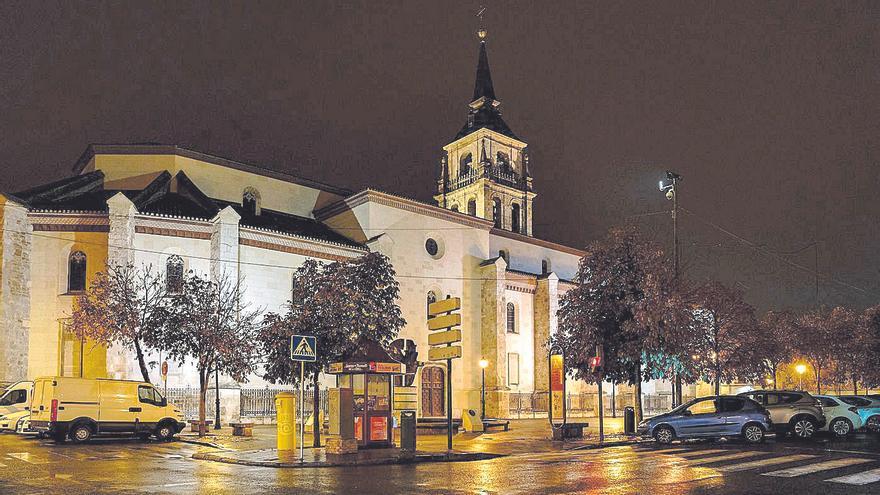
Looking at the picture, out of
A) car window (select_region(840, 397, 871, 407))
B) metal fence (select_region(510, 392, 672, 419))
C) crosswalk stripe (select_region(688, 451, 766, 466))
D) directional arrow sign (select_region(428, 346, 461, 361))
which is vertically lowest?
metal fence (select_region(510, 392, 672, 419))

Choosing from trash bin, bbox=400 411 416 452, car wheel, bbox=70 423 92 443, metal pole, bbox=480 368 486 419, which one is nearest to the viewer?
trash bin, bbox=400 411 416 452

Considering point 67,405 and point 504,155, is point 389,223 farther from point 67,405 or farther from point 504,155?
point 504,155

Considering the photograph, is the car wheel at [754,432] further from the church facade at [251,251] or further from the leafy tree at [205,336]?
the church facade at [251,251]

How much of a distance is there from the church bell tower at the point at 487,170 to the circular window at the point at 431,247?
21379 mm

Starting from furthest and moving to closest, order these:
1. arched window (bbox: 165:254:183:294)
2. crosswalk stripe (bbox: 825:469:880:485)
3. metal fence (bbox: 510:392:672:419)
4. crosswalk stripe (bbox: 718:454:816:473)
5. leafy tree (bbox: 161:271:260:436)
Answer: metal fence (bbox: 510:392:672:419) → arched window (bbox: 165:254:183:294) → leafy tree (bbox: 161:271:260:436) → crosswalk stripe (bbox: 718:454:816:473) → crosswalk stripe (bbox: 825:469:880:485)

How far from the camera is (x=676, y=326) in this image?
99.2 feet

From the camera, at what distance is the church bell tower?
225ft

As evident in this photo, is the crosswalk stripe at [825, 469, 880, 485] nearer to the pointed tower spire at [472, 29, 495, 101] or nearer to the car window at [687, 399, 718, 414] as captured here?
the car window at [687, 399, 718, 414]

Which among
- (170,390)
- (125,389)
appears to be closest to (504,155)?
(170,390)

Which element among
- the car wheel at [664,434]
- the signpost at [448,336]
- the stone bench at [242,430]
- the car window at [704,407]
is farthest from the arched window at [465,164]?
the signpost at [448,336]

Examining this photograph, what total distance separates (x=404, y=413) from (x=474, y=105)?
5575cm

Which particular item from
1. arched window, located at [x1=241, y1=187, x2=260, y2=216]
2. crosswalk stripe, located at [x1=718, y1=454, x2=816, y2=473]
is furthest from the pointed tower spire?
crosswalk stripe, located at [x1=718, y1=454, x2=816, y2=473]

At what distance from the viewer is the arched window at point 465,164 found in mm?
70938

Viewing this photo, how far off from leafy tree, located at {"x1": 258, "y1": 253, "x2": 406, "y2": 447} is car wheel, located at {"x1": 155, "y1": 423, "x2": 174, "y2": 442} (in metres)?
3.78
